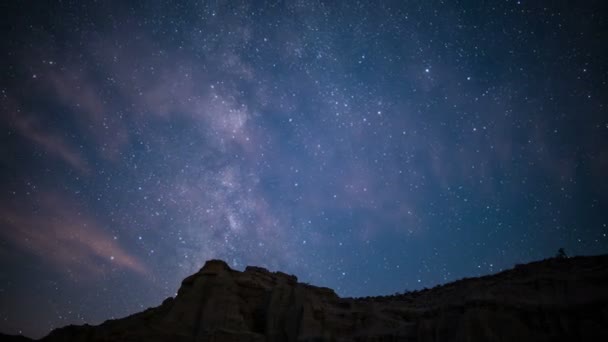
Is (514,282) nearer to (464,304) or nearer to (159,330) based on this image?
(464,304)

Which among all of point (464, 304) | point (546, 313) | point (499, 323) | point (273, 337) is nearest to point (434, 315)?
point (464, 304)

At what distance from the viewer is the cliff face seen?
22.3m

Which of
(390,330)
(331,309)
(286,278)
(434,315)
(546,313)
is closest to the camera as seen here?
(546,313)

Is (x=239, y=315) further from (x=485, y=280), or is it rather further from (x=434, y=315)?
(x=485, y=280)

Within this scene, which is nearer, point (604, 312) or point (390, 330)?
point (604, 312)

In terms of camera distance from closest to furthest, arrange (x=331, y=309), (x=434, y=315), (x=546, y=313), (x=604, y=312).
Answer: (x=604, y=312) < (x=546, y=313) < (x=434, y=315) < (x=331, y=309)

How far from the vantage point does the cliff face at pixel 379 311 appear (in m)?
22.3

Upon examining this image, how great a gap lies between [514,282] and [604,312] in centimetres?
578

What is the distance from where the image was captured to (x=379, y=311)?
32406 millimetres

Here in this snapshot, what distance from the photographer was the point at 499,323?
2294 centimetres

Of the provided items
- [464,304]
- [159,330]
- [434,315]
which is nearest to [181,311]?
[159,330]

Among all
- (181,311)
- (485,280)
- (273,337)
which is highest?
(485,280)

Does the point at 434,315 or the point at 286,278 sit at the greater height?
the point at 286,278

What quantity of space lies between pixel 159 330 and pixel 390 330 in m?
18.5
